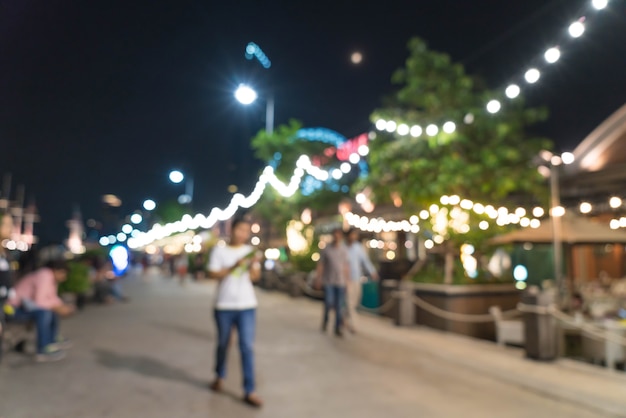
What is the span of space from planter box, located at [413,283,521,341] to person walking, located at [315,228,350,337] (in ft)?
6.34

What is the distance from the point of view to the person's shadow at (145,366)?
19.8 ft

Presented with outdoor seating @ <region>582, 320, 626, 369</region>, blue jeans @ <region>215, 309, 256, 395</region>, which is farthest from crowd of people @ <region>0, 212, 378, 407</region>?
outdoor seating @ <region>582, 320, 626, 369</region>

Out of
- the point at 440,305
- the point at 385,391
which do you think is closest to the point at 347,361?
the point at 385,391

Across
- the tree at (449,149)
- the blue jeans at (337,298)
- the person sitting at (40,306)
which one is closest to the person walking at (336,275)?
the blue jeans at (337,298)

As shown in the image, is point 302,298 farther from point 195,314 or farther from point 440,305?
point 440,305

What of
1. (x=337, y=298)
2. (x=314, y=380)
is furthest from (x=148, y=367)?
(x=337, y=298)

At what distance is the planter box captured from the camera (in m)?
9.93

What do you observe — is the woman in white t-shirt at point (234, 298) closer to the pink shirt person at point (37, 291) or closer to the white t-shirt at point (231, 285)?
the white t-shirt at point (231, 285)

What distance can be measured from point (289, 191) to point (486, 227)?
40.9 ft

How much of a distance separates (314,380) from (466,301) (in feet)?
16.1

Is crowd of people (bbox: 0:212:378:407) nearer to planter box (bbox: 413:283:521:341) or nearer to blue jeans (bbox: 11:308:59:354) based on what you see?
blue jeans (bbox: 11:308:59:354)

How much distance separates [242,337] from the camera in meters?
5.17

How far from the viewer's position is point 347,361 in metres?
7.28

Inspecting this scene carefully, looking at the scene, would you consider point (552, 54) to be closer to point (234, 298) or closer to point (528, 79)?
point (528, 79)
